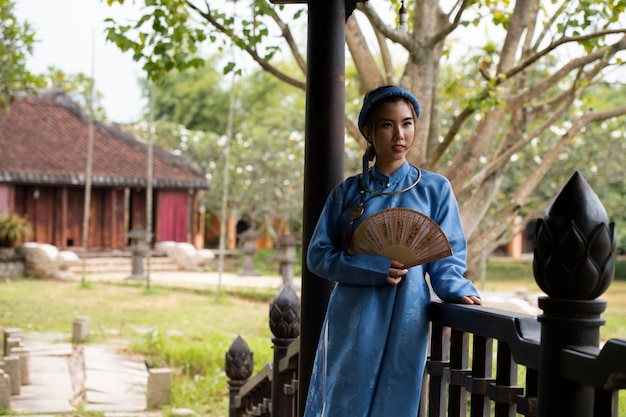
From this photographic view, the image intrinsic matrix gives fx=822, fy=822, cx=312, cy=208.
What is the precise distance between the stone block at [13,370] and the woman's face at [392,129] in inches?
190

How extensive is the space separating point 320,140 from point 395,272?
30.4 inches

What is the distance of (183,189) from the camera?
22031mm

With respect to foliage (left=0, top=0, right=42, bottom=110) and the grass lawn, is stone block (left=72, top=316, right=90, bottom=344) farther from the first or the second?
foliage (left=0, top=0, right=42, bottom=110)

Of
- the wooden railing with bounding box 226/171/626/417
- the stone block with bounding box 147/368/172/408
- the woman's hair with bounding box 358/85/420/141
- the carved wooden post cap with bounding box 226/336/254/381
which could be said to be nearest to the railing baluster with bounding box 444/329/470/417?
the wooden railing with bounding box 226/171/626/417

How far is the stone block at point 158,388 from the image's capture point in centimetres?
640

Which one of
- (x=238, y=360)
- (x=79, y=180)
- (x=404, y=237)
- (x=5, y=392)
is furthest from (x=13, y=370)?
(x=79, y=180)

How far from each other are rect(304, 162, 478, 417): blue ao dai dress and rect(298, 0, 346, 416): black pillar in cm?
45

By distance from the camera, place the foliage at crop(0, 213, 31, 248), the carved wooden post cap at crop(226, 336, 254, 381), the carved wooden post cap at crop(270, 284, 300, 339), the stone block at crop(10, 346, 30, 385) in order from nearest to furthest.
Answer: the carved wooden post cap at crop(270, 284, 300, 339) < the carved wooden post cap at crop(226, 336, 254, 381) < the stone block at crop(10, 346, 30, 385) < the foliage at crop(0, 213, 31, 248)

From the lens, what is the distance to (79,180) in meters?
19.4

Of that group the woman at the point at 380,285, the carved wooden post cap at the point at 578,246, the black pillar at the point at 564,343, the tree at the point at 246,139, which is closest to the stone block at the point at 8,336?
the woman at the point at 380,285

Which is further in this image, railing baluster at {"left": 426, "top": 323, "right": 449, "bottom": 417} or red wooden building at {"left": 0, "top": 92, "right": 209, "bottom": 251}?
red wooden building at {"left": 0, "top": 92, "right": 209, "bottom": 251}

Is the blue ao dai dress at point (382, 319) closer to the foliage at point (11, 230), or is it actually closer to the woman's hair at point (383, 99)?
the woman's hair at point (383, 99)

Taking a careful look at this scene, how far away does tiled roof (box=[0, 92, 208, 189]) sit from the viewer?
63.8 ft

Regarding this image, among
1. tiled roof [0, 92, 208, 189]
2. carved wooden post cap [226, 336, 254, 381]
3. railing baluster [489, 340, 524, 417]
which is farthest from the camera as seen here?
tiled roof [0, 92, 208, 189]
